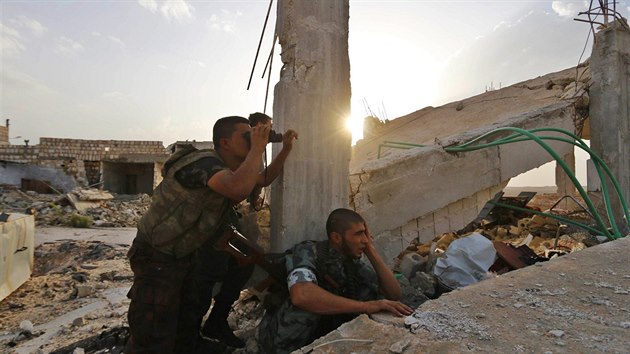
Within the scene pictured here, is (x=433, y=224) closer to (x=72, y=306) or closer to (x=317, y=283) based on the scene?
(x=317, y=283)

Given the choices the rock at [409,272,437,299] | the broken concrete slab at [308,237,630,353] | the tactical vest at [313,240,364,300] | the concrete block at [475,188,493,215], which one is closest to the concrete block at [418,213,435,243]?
the rock at [409,272,437,299]

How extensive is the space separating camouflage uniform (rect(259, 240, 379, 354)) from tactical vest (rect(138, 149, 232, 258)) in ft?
1.75

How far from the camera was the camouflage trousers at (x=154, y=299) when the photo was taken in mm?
1971

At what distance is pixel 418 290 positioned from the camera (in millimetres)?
2766

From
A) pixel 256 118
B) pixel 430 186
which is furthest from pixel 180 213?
pixel 430 186

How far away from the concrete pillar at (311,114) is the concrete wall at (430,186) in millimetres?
466

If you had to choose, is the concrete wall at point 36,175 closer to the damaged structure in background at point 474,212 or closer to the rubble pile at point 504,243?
the damaged structure in background at point 474,212

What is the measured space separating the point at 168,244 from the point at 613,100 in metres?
6.06

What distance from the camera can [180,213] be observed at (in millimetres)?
2020

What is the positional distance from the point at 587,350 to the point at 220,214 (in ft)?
5.71

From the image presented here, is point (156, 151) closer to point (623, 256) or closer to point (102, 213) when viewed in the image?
point (102, 213)

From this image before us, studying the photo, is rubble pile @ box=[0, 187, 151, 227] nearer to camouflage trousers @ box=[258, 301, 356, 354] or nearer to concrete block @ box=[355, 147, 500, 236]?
concrete block @ box=[355, 147, 500, 236]

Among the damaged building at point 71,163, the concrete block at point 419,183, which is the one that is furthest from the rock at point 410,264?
the damaged building at point 71,163

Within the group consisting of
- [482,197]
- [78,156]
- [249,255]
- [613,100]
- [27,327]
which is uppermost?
[78,156]
